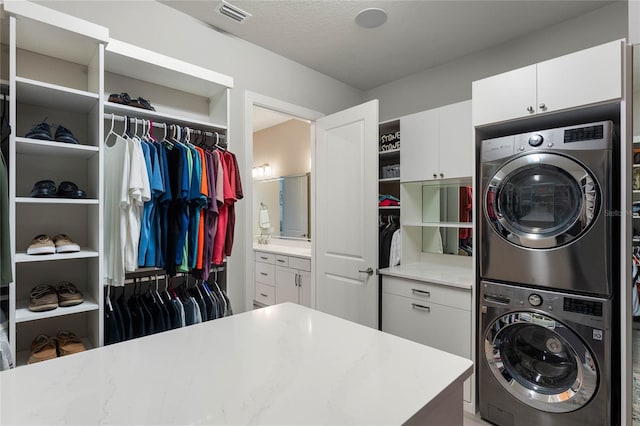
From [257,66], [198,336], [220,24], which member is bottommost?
[198,336]

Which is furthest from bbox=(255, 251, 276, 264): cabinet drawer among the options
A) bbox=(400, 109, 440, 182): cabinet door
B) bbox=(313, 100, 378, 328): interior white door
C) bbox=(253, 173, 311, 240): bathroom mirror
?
bbox=(400, 109, 440, 182): cabinet door

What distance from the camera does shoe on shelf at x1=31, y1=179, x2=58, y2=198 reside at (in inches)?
56.7

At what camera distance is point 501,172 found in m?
1.92

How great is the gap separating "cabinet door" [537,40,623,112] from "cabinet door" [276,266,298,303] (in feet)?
9.14

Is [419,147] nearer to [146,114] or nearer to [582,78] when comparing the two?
[582,78]

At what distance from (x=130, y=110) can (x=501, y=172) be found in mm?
2149

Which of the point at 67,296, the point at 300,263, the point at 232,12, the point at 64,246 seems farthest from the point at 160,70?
the point at 300,263

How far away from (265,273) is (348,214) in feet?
6.43

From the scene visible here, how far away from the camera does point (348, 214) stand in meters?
2.65

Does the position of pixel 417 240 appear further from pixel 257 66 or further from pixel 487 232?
pixel 257 66

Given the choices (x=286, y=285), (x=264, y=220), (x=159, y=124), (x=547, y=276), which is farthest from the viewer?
(x=264, y=220)

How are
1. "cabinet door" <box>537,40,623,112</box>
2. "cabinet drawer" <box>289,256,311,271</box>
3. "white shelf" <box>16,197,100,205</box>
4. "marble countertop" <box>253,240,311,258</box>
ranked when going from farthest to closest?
"marble countertop" <box>253,240,311,258</box> → "cabinet drawer" <box>289,256,311,271</box> → "cabinet door" <box>537,40,623,112</box> → "white shelf" <box>16,197,100,205</box>

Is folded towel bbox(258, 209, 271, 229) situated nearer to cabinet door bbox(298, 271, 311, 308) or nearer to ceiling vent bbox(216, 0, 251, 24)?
cabinet door bbox(298, 271, 311, 308)

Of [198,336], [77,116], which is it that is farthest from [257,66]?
[198,336]
